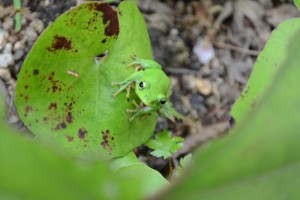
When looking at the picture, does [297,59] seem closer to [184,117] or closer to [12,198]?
[12,198]

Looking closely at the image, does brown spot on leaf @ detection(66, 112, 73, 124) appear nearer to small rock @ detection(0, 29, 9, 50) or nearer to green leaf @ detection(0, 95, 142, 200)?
small rock @ detection(0, 29, 9, 50)

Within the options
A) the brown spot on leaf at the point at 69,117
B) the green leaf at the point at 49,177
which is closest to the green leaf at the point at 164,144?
the brown spot on leaf at the point at 69,117

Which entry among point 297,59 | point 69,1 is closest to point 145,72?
point 69,1

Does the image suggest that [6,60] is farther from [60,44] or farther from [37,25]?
[60,44]

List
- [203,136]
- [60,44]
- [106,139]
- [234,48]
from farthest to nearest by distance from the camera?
[234,48] < [203,136] < [106,139] < [60,44]

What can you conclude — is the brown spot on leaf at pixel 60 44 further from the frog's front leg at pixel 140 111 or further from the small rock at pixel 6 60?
the small rock at pixel 6 60

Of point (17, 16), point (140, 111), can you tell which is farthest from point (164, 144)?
point (17, 16)

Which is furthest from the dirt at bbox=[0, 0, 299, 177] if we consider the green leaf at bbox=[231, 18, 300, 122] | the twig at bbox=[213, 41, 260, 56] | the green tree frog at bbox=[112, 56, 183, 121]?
the green leaf at bbox=[231, 18, 300, 122]
